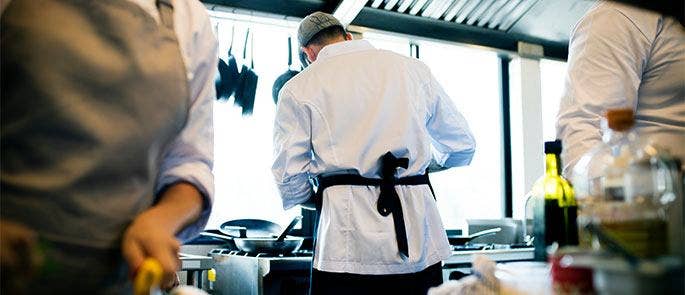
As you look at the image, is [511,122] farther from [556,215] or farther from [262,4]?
[556,215]

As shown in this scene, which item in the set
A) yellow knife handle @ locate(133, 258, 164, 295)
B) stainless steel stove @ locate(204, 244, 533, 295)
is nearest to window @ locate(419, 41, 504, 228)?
stainless steel stove @ locate(204, 244, 533, 295)

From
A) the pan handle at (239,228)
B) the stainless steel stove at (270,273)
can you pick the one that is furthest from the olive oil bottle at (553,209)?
the pan handle at (239,228)

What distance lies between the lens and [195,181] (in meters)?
0.92

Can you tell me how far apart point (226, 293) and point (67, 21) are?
1.75 m

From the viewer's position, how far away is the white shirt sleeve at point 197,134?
0.94 metres

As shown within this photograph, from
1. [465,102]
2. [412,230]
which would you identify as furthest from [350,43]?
[465,102]

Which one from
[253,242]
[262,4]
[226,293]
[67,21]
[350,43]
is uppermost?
[262,4]

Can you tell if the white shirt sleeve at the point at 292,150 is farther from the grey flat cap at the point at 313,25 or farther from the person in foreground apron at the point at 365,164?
the grey flat cap at the point at 313,25

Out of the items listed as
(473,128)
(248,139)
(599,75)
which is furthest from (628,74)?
(473,128)

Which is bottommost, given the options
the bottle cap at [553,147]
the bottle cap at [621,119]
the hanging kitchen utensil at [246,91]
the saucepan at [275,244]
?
the saucepan at [275,244]

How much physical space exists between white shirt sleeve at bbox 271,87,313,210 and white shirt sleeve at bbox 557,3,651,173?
2.80 feet

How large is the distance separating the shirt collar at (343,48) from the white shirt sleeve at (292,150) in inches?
7.7

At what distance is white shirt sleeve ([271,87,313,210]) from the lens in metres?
1.91

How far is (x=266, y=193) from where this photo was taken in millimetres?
3055
